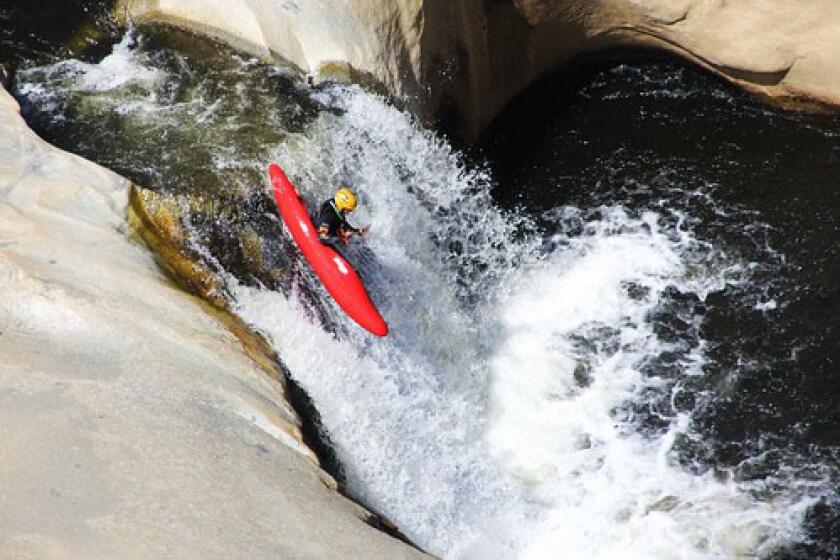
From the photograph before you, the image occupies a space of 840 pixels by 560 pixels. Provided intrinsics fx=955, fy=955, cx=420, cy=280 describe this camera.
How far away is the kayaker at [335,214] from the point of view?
7133 mm

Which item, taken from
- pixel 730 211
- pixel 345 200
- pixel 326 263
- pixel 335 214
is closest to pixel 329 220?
pixel 335 214

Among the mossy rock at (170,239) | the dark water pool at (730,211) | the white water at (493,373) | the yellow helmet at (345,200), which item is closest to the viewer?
the mossy rock at (170,239)

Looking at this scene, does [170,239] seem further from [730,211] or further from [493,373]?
[730,211]

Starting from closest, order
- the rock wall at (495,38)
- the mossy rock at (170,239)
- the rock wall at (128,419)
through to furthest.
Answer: the rock wall at (128,419) → the mossy rock at (170,239) → the rock wall at (495,38)

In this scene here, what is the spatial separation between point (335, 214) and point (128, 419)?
2.61 metres

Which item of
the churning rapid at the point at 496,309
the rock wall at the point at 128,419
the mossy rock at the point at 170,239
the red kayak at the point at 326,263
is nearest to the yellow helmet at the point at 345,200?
the red kayak at the point at 326,263

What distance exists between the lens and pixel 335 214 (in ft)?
23.6

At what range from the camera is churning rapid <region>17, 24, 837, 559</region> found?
22.5ft

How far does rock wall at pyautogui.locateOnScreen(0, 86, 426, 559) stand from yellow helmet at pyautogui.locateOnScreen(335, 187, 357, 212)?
1.32m

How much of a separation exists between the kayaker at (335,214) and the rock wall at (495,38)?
1.54 metres

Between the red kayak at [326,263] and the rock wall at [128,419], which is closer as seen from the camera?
the rock wall at [128,419]

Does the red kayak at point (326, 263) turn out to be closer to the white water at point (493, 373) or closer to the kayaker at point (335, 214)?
the kayaker at point (335, 214)

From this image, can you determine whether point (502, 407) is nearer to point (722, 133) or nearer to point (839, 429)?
point (839, 429)

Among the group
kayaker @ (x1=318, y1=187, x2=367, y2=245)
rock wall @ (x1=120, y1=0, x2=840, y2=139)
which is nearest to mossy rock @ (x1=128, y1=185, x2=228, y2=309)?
kayaker @ (x1=318, y1=187, x2=367, y2=245)
